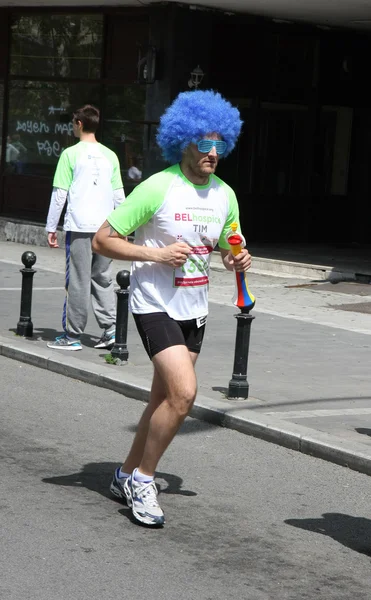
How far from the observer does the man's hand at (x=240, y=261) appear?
5609mm

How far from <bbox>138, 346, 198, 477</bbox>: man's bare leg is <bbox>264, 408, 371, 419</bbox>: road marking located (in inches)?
96.0

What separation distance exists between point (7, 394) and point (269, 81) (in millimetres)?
12284

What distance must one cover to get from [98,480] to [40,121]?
15.0 m

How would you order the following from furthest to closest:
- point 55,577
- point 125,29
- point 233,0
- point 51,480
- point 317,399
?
point 125,29 → point 233,0 → point 317,399 → point 51,480 → point 55,577

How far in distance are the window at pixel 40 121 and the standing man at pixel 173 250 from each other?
14.4 meters

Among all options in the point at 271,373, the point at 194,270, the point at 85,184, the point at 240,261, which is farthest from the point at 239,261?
the point at 85,184

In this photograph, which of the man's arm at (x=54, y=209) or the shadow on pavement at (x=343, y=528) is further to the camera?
the man's arm at (x=54, y=209)

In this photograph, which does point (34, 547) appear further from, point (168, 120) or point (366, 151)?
point (366, 151)

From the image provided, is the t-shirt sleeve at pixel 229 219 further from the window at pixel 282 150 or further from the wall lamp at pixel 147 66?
the window at pixel 282 150

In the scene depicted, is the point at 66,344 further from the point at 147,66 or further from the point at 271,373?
the point at 147,66

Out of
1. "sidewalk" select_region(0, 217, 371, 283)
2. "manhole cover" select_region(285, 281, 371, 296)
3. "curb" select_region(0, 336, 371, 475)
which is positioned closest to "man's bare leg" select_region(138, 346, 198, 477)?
Result: "curb" select_region(0, 336, 371, 475)

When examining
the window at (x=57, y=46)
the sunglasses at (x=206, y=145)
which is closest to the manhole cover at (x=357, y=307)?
the window at (x=57, y=46)

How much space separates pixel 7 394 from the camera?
8.68 m

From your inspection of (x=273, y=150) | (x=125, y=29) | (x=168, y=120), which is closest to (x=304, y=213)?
(x=273, y=150)
